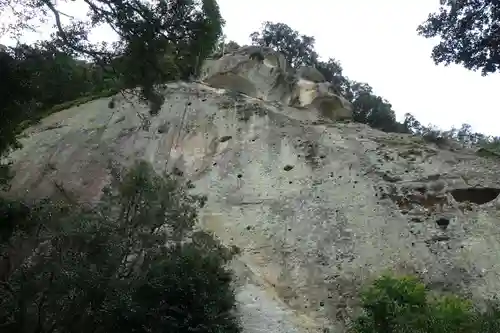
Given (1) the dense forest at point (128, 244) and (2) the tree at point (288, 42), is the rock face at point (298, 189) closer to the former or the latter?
(1) the dense forest at point (128, 244)

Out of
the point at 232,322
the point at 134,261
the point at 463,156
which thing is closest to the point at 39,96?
the point at 134,261

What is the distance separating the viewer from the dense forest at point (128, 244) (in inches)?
351

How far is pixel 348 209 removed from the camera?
1323cm

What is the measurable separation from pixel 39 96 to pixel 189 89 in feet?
29.8

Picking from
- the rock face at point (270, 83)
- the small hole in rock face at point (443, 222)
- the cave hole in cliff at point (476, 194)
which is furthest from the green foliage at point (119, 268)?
the rock face at point (270, 83)

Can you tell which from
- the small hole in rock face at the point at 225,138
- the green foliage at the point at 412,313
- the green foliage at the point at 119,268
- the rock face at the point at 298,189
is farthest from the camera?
the small hole in rock face at the point at 225,138

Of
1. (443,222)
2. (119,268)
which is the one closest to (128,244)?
(119,268)

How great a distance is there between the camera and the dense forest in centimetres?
891

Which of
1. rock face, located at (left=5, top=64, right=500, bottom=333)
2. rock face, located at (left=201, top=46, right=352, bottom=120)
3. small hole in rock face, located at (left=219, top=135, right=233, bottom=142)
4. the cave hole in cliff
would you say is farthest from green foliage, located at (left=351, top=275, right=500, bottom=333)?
rock face, located at (left=201, top=46, right=352, bottom=120)

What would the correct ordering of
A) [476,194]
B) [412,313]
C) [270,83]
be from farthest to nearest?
[270,83], [476,194], [412,313]

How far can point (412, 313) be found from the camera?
9.10m

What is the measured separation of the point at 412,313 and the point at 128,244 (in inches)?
190

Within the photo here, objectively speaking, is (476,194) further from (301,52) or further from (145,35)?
(301,52)

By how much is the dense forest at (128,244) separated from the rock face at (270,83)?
1115 centimetres
